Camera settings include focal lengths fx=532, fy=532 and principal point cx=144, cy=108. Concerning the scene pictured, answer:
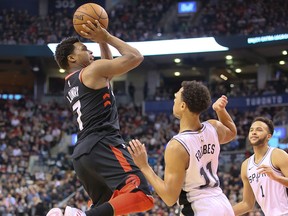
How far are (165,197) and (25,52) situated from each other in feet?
78.5

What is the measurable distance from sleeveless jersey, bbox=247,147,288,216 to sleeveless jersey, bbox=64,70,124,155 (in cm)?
205

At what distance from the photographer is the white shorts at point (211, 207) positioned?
13.3 ft

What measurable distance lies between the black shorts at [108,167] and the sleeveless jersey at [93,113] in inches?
2.5

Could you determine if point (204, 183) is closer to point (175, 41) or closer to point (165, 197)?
point (165, 197)

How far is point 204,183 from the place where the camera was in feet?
13.4

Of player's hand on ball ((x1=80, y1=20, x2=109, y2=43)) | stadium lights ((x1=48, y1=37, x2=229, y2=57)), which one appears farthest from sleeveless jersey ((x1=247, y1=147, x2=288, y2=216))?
stadium lights ((x1=48, y1=37, x2=229, y2=57))

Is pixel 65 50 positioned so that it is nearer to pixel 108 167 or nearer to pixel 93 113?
pixel 93 113

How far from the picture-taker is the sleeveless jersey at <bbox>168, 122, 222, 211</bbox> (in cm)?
404

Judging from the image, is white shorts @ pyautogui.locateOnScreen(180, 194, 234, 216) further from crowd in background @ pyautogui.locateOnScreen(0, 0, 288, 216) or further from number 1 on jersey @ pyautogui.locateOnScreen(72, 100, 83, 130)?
crowd in background @ pyautogui.locateOnScreen(0, 0, 288, 216)

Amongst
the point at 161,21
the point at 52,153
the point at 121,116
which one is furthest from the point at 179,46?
the point at 52,153

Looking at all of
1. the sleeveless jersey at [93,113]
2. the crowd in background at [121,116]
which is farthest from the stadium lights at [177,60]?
the sleeveless jersey at [93,113]

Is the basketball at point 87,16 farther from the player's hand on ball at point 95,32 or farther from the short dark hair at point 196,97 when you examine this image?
the short dark hair at point 196,97

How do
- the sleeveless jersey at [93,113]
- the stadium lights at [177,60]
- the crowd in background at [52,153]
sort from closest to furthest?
the sleeveless jersey at [93,113]
the crowd in background at [52,153]
the stadium lights at [177,60]

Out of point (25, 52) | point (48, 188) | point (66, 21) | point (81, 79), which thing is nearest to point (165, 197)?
point (81, 79)
